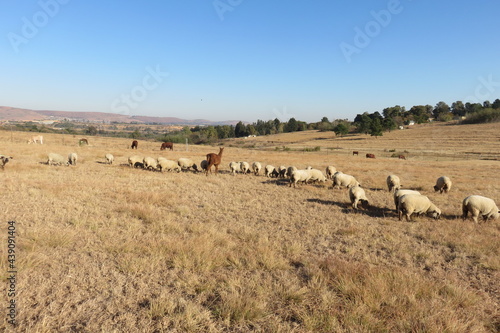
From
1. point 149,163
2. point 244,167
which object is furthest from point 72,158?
point 244,167

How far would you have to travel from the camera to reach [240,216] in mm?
9250

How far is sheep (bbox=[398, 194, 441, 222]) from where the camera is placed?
936 cm

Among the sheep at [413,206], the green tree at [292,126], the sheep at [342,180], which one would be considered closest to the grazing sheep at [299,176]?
the sheep at [342,180]

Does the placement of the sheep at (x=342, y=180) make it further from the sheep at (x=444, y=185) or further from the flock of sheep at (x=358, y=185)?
the sheep at (x=444, y=185)

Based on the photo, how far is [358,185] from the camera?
15500mm

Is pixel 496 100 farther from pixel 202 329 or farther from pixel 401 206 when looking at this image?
pixel 202 329

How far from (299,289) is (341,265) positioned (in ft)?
4.36

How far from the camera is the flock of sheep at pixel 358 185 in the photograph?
30.8 ft

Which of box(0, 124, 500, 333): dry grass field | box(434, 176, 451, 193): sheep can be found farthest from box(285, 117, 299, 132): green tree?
box(0, 124, 500, 333): dry grass field

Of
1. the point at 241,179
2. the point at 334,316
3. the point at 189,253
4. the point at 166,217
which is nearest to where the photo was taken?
the point at 334,316

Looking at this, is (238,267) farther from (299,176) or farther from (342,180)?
(342,180)

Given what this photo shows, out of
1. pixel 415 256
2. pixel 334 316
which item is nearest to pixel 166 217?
pixel 334 316

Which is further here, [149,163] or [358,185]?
[149,163]

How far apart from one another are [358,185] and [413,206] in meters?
6.15
